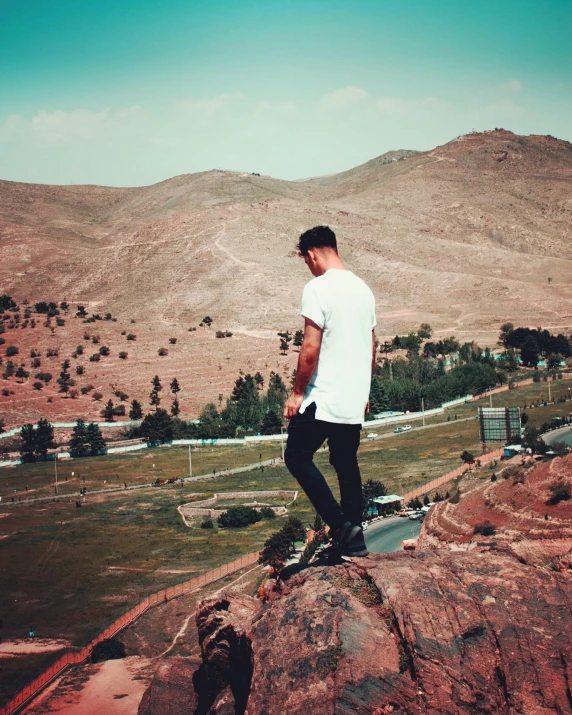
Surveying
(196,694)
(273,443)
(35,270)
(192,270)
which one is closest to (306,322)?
(196,694)

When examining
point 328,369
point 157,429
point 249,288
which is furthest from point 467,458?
point 249,288

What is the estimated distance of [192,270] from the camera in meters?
176

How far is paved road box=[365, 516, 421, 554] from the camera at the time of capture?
4084 cm

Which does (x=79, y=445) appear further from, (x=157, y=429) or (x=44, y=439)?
(x=157, y=429)

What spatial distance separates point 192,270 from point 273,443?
94.6 metres

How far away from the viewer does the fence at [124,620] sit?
28.7m

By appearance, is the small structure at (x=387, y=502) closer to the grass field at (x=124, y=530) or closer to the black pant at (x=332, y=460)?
the grass field at (x=124, y=530)

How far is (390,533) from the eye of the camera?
45000mm

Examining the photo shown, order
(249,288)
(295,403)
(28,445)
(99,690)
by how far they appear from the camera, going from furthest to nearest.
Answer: (249,288)
(28,445)
(99,690)
(295,403)

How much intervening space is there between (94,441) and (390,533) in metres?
48.3

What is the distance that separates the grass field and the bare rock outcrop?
84.1ft

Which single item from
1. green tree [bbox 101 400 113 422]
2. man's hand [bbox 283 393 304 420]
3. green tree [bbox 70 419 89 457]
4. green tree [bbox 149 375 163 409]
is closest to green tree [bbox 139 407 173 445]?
green tree [bbox 70 419 89 457]

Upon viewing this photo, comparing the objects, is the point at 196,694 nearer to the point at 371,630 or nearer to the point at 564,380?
the point at 371,630

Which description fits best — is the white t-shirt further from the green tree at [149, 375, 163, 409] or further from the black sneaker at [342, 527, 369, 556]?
the green tree at [149, 375, 163, 409]
